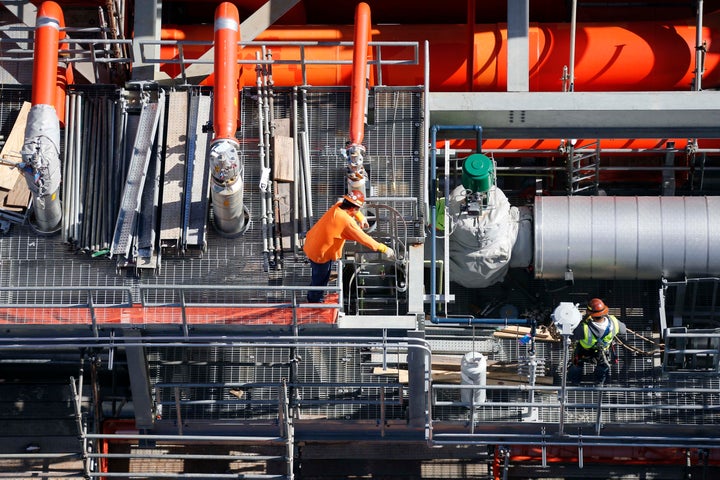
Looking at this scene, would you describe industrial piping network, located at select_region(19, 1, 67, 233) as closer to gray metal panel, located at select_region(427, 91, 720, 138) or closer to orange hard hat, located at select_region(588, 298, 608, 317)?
gray metal panel, located at select_region(427, 91, 720, 138)

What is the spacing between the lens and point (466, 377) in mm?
21453

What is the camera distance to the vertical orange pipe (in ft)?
→ 70.5

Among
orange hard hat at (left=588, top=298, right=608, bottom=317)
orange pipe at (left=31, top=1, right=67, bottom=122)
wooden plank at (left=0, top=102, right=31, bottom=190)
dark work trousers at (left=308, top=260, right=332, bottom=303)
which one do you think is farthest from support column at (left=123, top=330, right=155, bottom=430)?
orange hard hat at (left=588, top=298, right=608, bottom=317)

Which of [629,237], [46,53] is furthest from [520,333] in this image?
[46,53]

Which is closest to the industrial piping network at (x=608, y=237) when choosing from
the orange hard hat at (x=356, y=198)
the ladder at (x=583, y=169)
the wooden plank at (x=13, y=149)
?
the ladder at (x=583, y=169)

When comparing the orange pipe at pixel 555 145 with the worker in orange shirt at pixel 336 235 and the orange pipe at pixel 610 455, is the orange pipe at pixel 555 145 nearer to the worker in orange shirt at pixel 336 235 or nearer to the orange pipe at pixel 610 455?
the worker in orange shirt at pixel 336 235

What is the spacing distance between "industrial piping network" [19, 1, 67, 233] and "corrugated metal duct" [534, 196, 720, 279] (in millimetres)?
7461

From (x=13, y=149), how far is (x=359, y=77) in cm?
533

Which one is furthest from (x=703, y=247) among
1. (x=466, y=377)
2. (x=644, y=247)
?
(x=466, y=377)

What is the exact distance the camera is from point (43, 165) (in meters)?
20.8

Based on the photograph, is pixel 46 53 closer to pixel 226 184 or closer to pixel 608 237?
pixel 226 184

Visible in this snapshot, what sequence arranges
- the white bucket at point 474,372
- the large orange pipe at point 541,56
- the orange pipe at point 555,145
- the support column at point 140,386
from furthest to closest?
the large orange pipe at point 541,56
the orange pipe at point 555,145
the support column at point 140,386
the white bucket at point 474,372

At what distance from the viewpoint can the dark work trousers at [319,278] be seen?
67.4 ft

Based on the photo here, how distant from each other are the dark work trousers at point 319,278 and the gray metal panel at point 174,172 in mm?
2099
